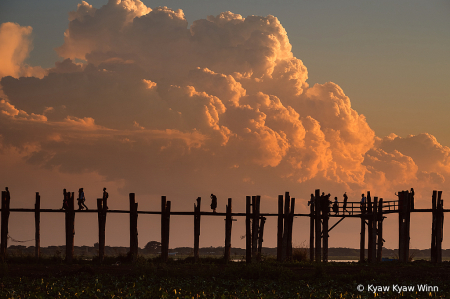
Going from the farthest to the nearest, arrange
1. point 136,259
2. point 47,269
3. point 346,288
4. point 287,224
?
point 287,224 → point 136,259 → point 47,269 → point 346,288

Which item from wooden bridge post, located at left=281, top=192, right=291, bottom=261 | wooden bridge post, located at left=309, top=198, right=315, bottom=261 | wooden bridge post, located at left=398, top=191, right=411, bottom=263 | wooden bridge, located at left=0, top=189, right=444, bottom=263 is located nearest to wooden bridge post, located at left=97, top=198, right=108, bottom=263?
wooden bridge, located at left=0, top=189, right=444, bottom=263

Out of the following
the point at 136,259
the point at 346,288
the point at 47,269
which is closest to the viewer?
the point at 346,288

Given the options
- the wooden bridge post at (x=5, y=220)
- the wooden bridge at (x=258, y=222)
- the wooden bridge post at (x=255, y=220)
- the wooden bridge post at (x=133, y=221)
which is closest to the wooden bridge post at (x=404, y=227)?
the wooden bridge at (x=258, y=222)

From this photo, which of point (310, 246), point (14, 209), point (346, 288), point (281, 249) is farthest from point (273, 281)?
point (14, 209)

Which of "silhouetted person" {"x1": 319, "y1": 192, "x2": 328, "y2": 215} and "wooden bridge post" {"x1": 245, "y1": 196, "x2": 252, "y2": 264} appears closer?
"wooden bridge post" {"x1": 245, "y1": 196, "x2": 252, "y2": 264}

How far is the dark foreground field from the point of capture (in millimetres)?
23625

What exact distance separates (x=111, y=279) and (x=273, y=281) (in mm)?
7626

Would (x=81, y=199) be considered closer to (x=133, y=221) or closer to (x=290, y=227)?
(x=133, y=221)

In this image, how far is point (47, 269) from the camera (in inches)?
1243

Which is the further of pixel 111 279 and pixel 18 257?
pixel 18 257

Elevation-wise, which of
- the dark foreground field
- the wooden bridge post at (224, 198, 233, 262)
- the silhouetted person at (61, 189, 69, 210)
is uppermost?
the silhouetted person at (61, 189, 69, 210)

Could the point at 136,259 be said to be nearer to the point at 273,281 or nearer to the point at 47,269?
the point at 47,269

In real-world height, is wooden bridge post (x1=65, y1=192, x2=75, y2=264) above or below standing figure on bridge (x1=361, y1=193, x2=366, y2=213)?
below

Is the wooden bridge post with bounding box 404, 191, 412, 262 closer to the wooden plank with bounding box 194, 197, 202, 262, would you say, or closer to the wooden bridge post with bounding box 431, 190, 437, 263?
the wooden bridge post with bounding box 431, 190, 437, 263
